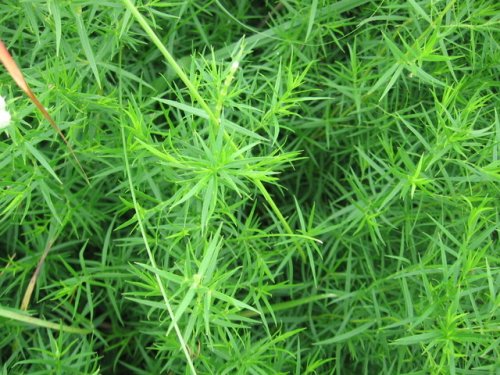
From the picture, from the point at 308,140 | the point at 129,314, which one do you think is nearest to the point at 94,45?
the point at 308,140

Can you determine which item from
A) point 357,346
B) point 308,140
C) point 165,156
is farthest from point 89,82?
point 357,346

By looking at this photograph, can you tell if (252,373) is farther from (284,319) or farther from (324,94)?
(324,94)

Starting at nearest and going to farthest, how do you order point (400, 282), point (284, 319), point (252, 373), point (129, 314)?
point (252, 373)
point (400, 282)
point (284, 319)
point (129, 314)

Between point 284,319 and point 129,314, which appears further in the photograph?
point 129,314

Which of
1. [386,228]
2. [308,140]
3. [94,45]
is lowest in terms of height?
[386,228]

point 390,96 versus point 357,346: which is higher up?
point 390,96

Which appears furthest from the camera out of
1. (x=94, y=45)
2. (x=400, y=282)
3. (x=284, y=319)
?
(x=284, y=319)
